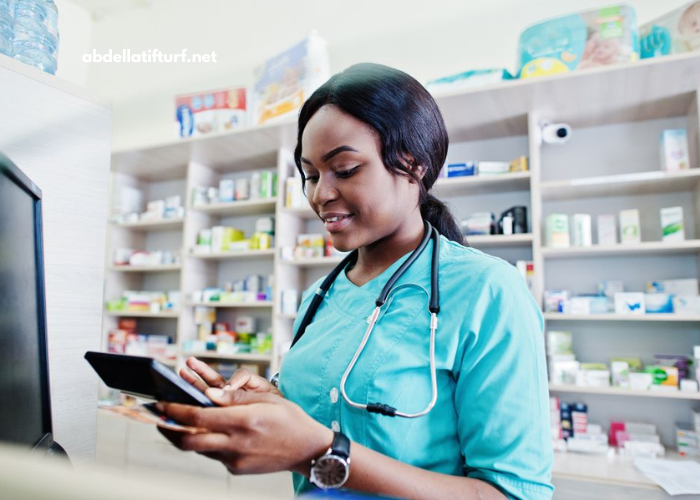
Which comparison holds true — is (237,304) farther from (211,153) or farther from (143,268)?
Result: (211,153)

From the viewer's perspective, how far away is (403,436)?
0.84 metres

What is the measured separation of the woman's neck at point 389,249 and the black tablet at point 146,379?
0.59 m

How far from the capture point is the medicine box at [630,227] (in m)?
2.61

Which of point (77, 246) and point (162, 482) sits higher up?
point (77, 246)

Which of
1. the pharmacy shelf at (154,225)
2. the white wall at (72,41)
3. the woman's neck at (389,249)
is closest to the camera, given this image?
the woman's neck at (389,249)

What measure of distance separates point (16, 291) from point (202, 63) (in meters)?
4.21

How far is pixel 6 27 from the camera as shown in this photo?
1.08 metres

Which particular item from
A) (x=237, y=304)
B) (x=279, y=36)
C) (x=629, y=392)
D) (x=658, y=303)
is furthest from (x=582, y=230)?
(x=279, y=36)

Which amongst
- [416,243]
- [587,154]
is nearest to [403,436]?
[416,243]

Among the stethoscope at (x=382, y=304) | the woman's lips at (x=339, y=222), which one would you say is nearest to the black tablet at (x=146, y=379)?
the stethoscope at (x=382, y=304)

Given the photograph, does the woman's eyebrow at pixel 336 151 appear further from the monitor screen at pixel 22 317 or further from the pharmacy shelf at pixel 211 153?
the pharmacy shelf at pixel 211 153

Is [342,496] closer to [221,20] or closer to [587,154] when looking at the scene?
[587,154]

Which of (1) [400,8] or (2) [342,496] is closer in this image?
(2) [342,496]

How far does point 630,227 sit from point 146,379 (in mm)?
2694
